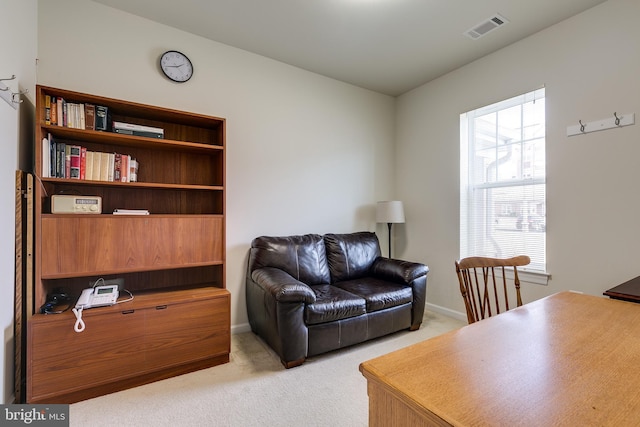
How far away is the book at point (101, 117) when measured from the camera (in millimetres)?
2002

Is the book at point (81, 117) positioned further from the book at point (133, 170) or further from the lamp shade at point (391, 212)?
the lamp shade at point (391, 212)

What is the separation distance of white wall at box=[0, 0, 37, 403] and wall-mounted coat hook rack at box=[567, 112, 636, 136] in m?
3.79

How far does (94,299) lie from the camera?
6.03 ft

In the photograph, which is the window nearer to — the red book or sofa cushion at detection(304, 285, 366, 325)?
sofa cushion at detection(304, 285, 366, 325)

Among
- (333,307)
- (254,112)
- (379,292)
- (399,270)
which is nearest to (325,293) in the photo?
(333,307)

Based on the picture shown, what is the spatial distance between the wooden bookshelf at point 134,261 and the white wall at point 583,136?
2572mm

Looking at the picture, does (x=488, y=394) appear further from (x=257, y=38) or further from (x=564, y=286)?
(x=257, y=38)

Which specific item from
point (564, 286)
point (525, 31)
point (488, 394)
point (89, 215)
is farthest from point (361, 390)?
point (525, 31)

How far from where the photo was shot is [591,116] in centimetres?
226

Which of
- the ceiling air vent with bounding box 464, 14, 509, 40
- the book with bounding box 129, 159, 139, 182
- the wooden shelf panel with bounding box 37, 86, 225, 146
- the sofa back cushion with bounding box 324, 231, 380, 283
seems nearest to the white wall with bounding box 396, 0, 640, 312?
the ceiling air vent with bounding box 464, 14, 509, 40

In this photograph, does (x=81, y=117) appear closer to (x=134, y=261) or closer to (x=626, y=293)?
(x=134, y=261)

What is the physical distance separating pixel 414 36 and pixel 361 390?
290 cm

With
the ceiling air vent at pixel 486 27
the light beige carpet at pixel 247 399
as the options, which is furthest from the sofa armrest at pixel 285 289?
the ceiling air vent at pixel 486 27

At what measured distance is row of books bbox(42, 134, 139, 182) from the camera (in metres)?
1.83
